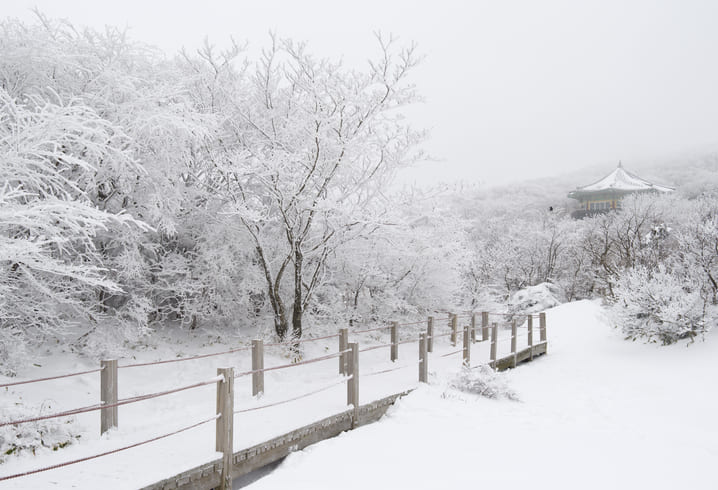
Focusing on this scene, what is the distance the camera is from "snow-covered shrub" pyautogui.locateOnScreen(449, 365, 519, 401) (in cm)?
765

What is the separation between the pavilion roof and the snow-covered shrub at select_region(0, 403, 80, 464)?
4873 centimetres

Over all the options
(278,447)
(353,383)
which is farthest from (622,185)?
(278,447)

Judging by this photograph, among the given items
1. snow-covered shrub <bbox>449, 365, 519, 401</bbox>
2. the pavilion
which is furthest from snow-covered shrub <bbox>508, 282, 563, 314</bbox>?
the pavilion

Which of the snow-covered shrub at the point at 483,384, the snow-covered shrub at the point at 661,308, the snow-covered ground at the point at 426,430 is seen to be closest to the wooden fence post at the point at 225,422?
the snow-covered ground at the point at 426,430

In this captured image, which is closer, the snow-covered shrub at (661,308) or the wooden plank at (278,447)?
the wooden plank at (278,447)

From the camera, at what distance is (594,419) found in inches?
281

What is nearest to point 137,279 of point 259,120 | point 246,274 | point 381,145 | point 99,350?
point 99,350

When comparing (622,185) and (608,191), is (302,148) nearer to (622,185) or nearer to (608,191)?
(608,191)

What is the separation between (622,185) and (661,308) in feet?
133

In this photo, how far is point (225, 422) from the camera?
411 cm

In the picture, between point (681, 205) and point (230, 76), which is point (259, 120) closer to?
point (230, 76)

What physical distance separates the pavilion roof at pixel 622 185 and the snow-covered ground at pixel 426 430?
39.8m

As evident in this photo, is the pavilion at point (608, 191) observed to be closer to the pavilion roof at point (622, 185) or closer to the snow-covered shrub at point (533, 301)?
the pavilion roof at point (622, 185)

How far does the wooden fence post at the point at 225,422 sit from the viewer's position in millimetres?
4086
